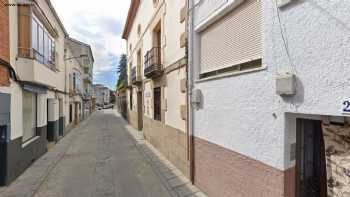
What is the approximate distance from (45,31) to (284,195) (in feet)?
32.8

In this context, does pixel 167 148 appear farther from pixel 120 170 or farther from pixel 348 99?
pixel 348 99

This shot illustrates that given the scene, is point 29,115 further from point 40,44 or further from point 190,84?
point 190,84

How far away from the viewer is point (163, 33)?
29.3 feet

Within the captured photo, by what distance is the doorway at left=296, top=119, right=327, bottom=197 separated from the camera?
10.5 ft

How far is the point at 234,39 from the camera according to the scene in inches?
174

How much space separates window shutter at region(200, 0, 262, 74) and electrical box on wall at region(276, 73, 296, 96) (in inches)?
29.8

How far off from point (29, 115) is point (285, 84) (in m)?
8.61

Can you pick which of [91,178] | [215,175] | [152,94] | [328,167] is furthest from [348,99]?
[152,94]

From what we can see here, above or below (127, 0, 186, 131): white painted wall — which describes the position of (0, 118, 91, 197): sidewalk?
below

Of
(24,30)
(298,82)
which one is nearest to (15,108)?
(24,30)

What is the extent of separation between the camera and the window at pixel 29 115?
8.05 meters

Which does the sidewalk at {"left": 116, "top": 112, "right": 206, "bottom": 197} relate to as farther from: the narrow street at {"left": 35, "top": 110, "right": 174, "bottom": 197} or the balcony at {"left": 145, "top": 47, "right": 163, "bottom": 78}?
the balcony at {"left": 145, "top": 47, "right": 163, "bottom": 78}

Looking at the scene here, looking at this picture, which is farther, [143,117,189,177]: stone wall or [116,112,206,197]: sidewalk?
[143,117,189,177]: stone wall

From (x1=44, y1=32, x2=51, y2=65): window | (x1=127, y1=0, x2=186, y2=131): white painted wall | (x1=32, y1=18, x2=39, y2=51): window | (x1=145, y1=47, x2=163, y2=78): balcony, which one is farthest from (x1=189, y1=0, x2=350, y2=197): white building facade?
(x1=44, y1=32, x2=51, y2=65): window
